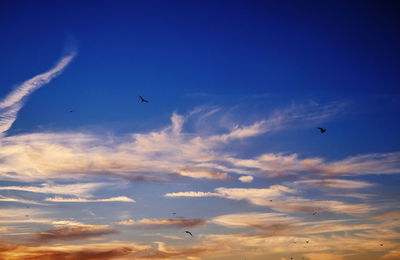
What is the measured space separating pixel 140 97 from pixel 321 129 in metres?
55.6

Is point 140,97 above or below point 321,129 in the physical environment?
above

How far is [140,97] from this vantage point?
225 ft

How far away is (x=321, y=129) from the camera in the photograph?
7362cm

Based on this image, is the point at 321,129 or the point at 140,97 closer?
the point at 140,97
